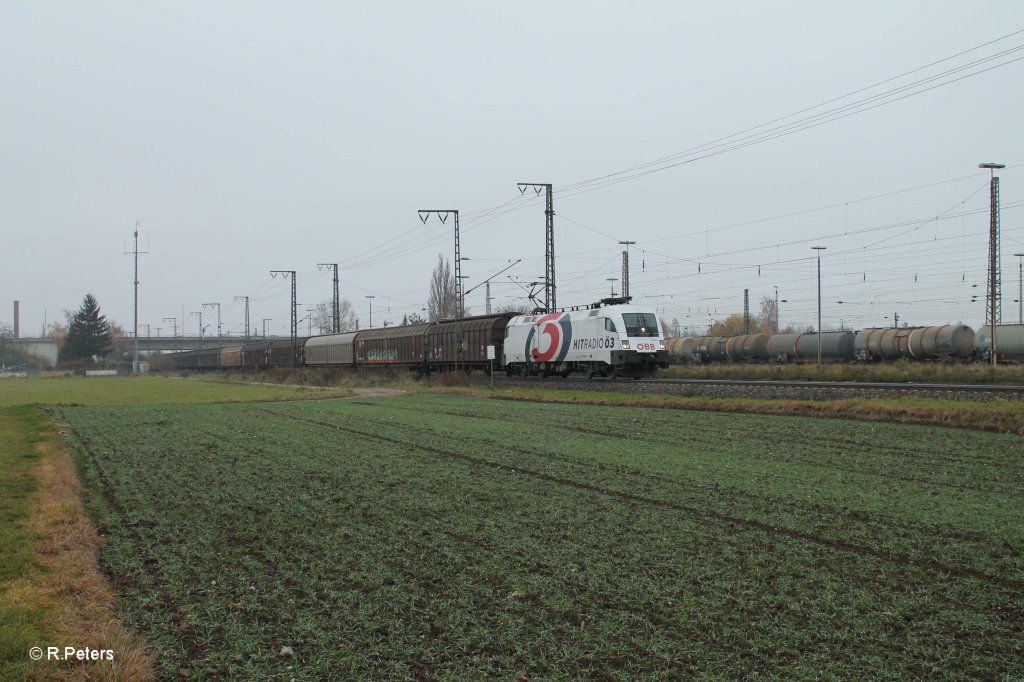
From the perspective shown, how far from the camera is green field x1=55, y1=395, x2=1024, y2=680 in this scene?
4965 millimetres

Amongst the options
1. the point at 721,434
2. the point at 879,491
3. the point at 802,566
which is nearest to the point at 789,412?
the point at 721,434

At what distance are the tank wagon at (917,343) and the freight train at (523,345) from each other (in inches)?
789

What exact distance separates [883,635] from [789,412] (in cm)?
1689

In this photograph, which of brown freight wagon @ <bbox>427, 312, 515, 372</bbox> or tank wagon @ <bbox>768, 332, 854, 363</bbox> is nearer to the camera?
brown freight wagon @ <bbox>427, 312, 515, 372</bbox>

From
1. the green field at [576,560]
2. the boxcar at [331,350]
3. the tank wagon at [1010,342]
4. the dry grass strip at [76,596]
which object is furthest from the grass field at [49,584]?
the boxcar at [331,350]

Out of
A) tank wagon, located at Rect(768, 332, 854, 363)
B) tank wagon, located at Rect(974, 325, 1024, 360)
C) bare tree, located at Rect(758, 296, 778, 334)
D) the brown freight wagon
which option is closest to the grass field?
the brown freight wagon

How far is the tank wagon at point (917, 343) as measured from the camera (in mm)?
44281

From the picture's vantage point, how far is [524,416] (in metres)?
22.5

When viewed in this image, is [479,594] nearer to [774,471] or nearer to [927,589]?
[927,589]

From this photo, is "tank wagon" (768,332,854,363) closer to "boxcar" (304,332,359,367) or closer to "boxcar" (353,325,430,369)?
"boxcar" (353,325,430,369)

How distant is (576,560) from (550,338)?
99.4ft

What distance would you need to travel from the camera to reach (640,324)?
33.6 metres

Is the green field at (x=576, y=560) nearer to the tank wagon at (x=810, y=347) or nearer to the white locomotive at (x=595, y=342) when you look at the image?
Result: the white locomotive at (x=595, y=342)

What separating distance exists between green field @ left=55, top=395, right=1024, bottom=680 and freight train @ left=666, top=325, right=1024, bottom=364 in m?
33.2
